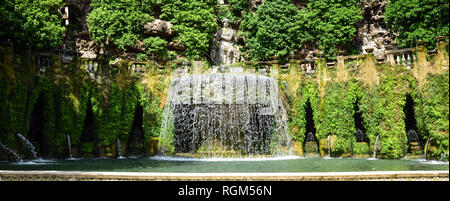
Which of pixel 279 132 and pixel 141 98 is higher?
pixel 141 98

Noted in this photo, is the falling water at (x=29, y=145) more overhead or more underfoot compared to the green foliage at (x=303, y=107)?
more underfoot

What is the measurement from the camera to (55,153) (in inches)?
635

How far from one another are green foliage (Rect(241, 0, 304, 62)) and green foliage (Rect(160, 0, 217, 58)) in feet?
10.1

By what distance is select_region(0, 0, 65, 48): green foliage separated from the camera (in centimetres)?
2088

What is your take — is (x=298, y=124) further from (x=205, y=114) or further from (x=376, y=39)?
(x=376, y=39)

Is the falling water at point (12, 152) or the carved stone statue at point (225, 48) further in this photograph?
the carved stone statue at point (225, 48)

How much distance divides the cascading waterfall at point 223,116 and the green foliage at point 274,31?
1045cm

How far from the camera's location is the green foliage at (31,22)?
20875mm

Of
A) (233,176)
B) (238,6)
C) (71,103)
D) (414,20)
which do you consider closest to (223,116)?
(71,103)

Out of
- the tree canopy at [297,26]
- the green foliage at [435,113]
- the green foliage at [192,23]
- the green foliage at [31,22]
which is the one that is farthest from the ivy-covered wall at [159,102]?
the tree canopy at [297,26]

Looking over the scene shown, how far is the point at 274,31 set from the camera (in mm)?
27672

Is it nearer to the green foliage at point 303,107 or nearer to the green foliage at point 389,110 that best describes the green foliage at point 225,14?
the green foliage at point 303,107
